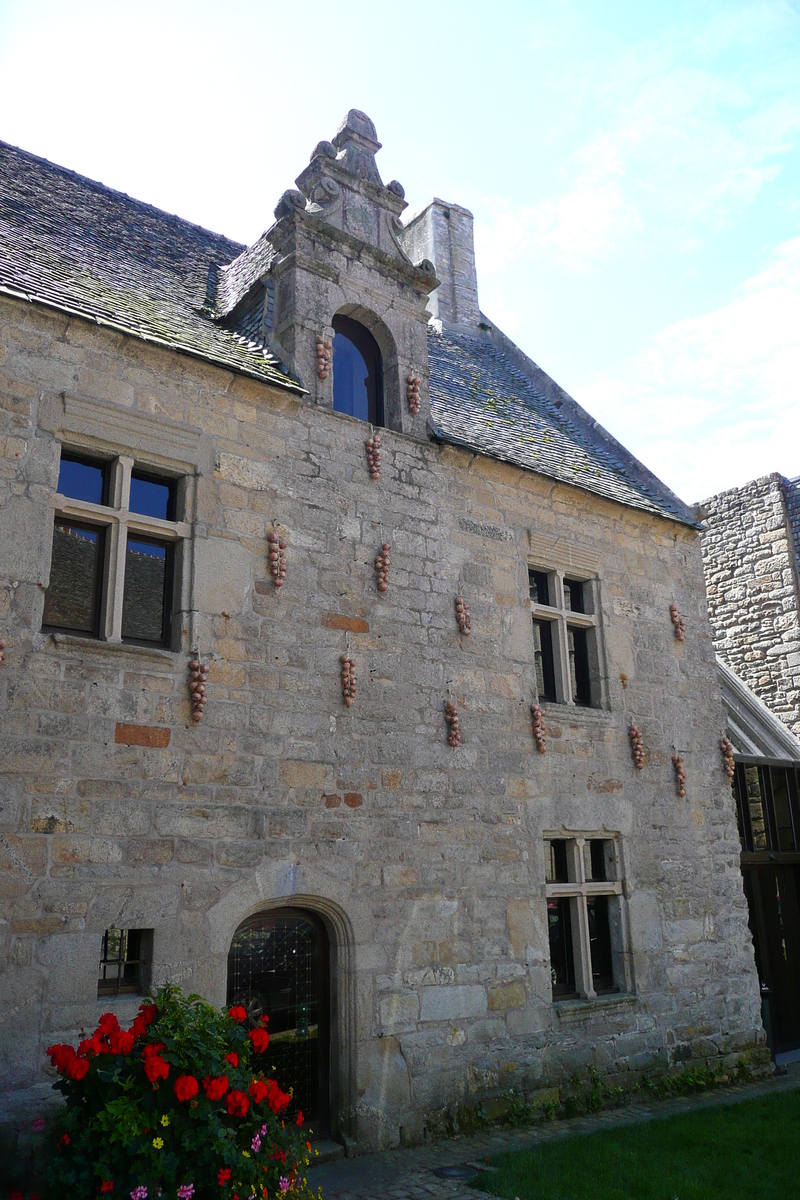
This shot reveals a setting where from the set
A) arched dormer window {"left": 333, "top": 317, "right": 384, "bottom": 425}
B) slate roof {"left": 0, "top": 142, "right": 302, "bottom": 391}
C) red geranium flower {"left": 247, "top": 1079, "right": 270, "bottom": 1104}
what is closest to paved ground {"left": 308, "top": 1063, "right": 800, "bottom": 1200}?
red geranium flower {"left": 247, "top": 1079, "right": 270, "bottom": 1104}

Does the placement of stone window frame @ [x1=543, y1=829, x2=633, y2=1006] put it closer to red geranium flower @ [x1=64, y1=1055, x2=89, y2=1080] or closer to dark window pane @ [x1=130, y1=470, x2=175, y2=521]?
dark window pane @ [x1=130, y1=470, x2=175, y2=521]

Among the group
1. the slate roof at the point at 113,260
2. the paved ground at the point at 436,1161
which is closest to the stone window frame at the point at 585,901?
the paved ground at the point at 436,1161

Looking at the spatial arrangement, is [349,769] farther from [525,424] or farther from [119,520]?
[525,424]

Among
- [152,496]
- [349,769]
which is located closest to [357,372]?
[152,496]

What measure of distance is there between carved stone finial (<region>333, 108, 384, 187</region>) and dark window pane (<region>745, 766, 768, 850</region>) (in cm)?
754

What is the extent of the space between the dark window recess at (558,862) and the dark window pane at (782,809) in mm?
3763

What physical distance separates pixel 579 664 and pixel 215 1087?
5.77 m

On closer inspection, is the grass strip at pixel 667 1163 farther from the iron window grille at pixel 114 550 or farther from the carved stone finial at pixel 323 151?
the carved stone finial at pixel 323 151

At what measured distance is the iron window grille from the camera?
5957 mm

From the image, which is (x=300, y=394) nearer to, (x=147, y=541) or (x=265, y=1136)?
(x=147, y=541)

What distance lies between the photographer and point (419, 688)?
24.3 feet

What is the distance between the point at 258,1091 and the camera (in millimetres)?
4582

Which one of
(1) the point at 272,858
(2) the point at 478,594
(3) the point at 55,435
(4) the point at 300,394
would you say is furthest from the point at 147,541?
(2) the point at 478,594

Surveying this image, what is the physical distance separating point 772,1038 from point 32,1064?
7725 mm
